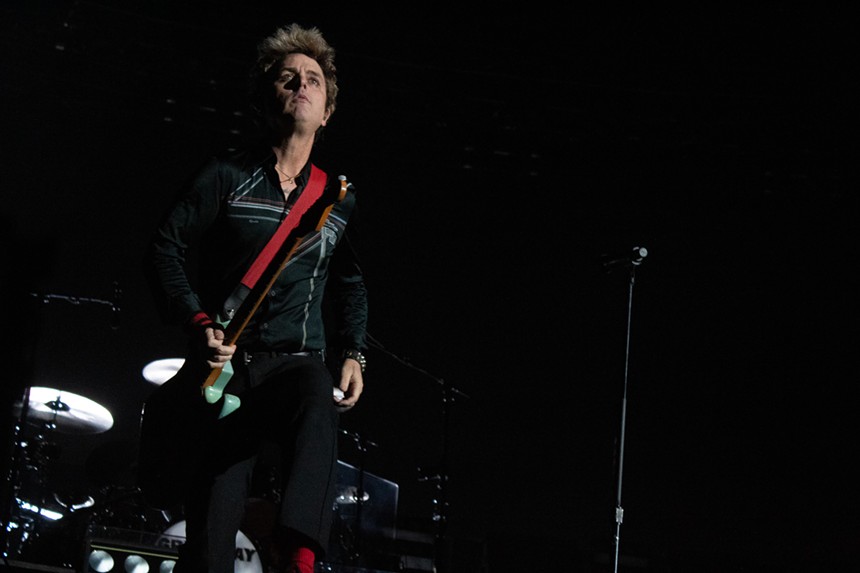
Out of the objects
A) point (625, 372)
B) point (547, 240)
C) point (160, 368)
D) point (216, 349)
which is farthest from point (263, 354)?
point (547, 240)

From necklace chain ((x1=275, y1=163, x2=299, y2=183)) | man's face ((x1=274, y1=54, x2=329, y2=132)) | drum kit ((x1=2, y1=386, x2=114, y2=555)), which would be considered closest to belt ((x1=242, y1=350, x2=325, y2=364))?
necklace chain ((x1=275, y1=163, x2=299, y2=183))

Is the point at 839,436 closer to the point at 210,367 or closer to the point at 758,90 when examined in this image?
the point at 758,90

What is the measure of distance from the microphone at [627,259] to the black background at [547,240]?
2359 millimetres

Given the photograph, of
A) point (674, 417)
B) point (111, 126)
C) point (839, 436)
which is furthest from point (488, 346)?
point (111, 126)

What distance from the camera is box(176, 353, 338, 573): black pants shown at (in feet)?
7.89

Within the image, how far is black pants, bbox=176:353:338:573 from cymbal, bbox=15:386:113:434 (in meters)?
4.59

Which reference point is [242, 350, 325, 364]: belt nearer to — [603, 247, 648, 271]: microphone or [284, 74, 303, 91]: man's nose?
[284, 74, 303, 91]: man's nose

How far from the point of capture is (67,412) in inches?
283

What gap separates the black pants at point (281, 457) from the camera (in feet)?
7.89

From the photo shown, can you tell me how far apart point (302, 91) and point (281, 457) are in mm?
1104

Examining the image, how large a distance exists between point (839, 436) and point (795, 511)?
688 millimetres

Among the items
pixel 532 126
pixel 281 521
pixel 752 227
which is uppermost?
pixel 532 126

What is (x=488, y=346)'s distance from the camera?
322 inches

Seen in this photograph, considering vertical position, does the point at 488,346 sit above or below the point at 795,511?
above
